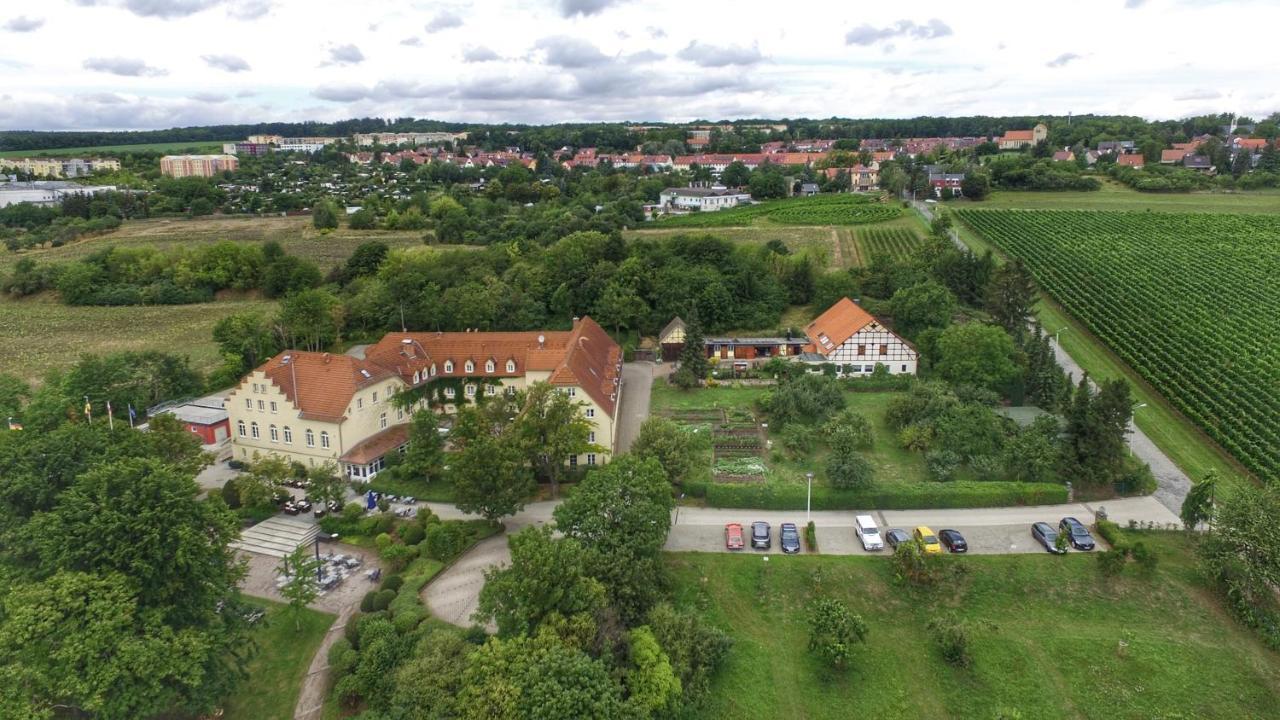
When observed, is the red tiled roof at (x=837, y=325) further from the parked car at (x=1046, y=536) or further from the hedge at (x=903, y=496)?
the parked car at (x=1046, y=536)

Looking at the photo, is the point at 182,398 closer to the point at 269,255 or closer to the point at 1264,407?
the point at 269,255

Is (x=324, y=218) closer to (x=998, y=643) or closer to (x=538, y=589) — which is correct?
(x=538, y=589)

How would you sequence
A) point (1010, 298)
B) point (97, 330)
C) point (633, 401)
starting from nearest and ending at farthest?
point (633, 401), point (1010, 298), point (97, 330)

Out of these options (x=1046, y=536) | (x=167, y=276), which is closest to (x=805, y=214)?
(x=1046, y=536)

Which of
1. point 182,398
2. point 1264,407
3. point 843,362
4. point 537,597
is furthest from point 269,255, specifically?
point 1264,407

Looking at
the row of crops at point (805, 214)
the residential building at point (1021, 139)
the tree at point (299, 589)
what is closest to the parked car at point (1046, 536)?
the tree at point (299, 589)

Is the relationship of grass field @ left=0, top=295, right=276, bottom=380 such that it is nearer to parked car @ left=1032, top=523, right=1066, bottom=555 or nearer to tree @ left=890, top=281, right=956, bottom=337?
tree @ left=890, top=281, right=956, bottom=337
